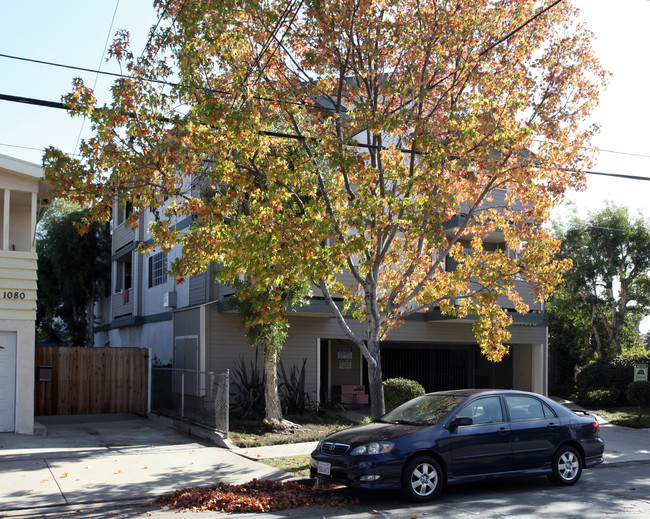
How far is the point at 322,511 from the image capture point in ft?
27.4

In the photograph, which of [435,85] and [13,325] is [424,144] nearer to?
[435,85]

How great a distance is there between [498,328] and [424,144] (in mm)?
4214

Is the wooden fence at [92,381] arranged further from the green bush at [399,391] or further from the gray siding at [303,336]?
the green bush at [399,391]

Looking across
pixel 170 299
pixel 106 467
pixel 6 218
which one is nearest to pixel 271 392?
pixel 106 467

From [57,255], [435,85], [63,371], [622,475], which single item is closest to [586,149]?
[435,85]

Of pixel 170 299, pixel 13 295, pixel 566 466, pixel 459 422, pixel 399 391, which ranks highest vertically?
pixel 170 299

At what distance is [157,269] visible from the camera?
936 inches

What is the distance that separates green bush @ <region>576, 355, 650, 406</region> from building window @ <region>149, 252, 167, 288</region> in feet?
46.9

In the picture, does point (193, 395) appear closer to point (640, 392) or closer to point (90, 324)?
point (640, 392)

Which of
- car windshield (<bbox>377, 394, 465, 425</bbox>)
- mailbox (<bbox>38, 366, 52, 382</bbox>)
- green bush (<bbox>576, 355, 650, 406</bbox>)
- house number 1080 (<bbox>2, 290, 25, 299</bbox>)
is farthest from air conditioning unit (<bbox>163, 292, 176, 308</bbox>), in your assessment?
green bush (<bbox>576, 355, 650, 406</bbox>)

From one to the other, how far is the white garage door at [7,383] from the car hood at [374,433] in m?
7.82

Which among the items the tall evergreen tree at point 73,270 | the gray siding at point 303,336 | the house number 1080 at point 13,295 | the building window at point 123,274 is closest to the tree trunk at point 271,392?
the gray siding at point 303,336

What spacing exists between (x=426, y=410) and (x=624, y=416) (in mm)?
11838

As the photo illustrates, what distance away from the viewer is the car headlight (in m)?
8.70
